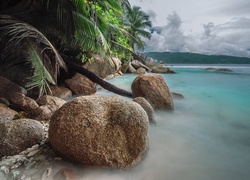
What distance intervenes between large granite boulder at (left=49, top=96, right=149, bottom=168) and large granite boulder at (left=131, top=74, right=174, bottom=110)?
3.17 metres

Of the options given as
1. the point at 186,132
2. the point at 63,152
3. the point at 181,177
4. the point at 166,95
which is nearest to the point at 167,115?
the point at 166,95

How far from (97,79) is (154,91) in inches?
108

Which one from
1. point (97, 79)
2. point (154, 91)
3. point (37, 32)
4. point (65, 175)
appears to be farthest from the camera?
point (97, 79)

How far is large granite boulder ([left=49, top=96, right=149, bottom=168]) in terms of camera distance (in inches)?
102

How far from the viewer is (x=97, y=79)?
25.5 feet

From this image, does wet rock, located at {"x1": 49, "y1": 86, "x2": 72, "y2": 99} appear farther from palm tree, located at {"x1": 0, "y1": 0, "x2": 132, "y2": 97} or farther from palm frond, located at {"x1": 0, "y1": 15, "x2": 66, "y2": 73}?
palm frond, located at {"x1": 0, "y1": 15, "x2": 66, "y2": 73}

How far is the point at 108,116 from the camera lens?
2822 millimetres

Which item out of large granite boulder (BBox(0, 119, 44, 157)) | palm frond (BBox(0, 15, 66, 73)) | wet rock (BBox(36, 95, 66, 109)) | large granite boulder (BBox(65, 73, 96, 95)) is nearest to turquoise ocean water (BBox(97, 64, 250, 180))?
large granite boulder (BBox(0, 119, 44, 157))

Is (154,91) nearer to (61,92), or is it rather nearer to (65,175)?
(61,92)

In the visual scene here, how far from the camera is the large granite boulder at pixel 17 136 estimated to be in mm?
2668

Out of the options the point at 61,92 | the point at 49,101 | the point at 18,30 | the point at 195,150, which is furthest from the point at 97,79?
the point at 195,150

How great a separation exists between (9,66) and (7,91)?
0.78 metres

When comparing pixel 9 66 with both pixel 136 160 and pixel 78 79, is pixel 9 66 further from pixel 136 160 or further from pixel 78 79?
pixel 136 160

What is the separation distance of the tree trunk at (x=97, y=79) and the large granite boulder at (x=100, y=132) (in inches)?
188
